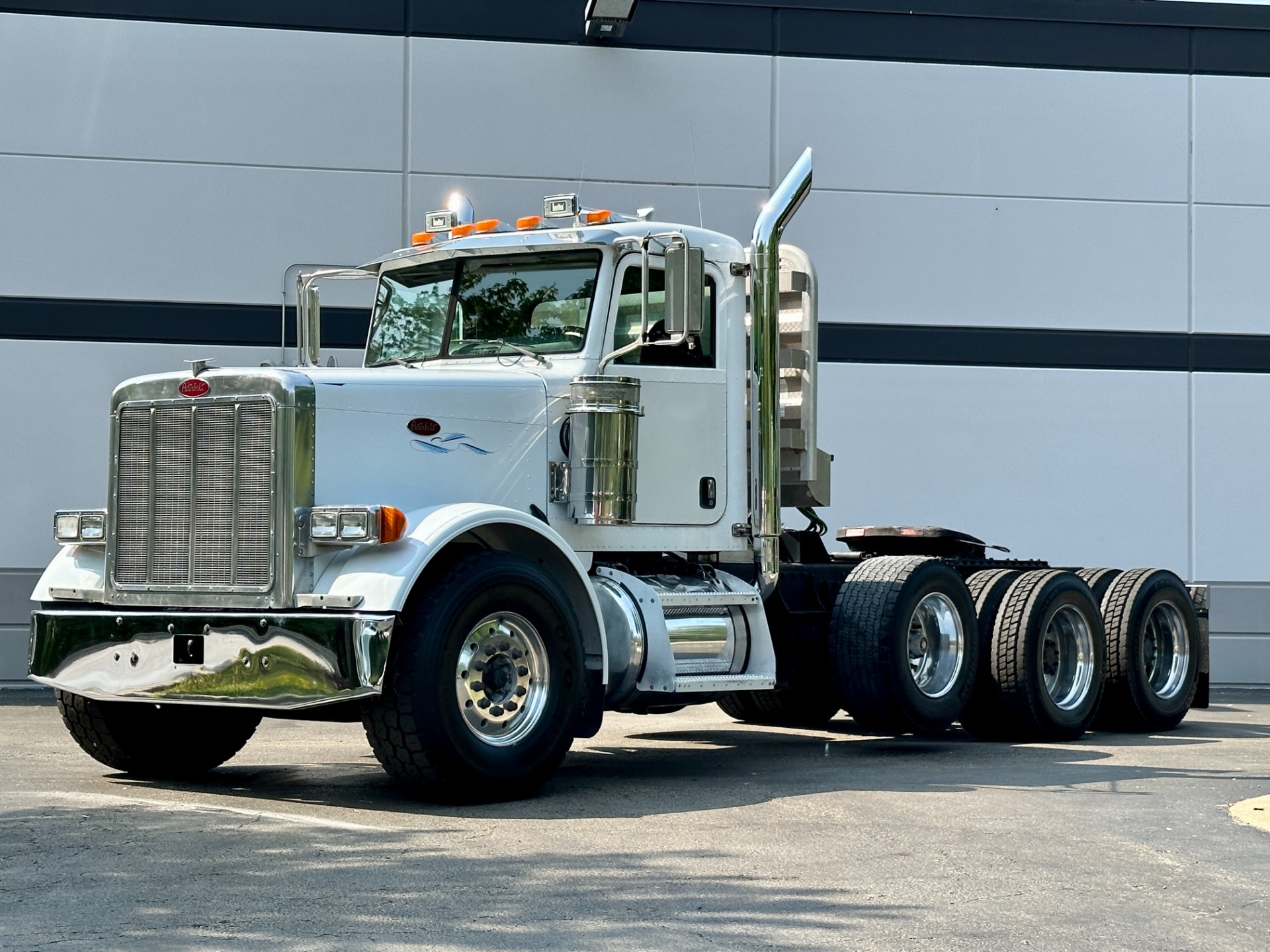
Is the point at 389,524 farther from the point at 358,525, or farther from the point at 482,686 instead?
the point at 482,686

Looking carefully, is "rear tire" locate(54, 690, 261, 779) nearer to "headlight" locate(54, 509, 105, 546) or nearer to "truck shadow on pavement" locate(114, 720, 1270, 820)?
"truck shadow on pavement" locate(114, 720, 1270, 820)

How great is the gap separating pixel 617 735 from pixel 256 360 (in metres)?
5.96

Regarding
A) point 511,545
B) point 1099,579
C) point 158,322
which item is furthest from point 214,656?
point 158,322

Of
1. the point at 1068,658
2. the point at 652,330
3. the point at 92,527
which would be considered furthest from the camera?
the point at 1068,658

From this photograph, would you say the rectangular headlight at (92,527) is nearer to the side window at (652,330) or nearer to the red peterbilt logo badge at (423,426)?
the red peterbilt logo badge at (423,426)

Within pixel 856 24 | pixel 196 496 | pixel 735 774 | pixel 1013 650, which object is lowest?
pixel 735 774

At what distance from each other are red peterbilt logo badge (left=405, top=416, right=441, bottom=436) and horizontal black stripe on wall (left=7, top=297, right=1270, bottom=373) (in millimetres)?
6373

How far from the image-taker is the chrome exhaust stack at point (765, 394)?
10.4m

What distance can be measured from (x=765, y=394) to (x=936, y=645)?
7.68 ft

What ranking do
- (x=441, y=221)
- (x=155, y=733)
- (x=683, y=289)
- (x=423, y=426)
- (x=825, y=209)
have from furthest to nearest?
(x=825, y=209) → (x=441, y=221) → (x=155, y=733) → (x=683, y=289) → (x=423, y=426)

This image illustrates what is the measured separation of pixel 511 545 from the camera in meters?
9.08

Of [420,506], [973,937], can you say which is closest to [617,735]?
[420,506]

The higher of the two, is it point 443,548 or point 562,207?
point 562,207

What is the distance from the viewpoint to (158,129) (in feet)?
53.6
